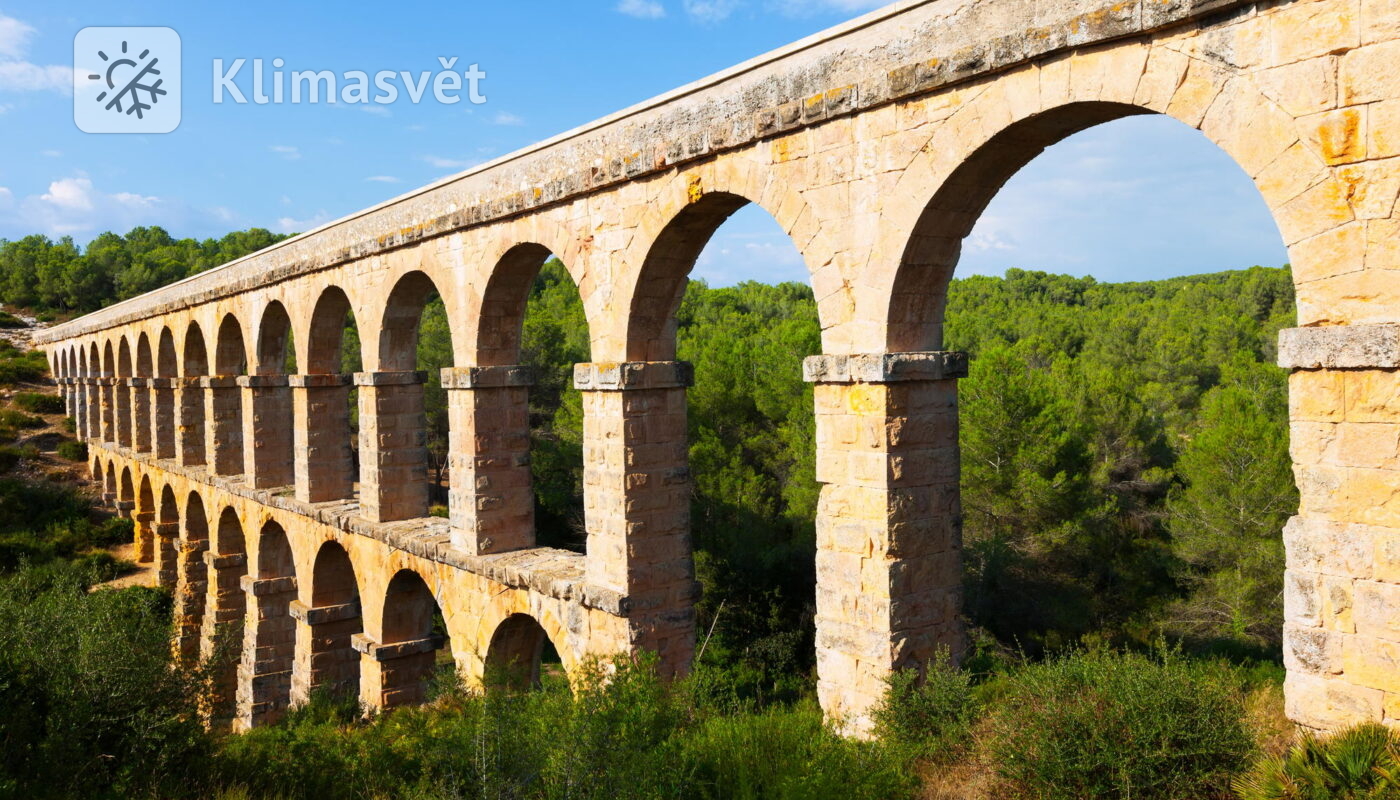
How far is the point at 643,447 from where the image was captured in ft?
24.8

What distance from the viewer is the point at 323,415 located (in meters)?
12.5

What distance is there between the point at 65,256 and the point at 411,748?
54623 millimetres

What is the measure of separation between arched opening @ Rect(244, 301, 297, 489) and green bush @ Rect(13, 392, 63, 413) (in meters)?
22.6

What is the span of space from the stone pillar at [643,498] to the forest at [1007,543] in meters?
0.61

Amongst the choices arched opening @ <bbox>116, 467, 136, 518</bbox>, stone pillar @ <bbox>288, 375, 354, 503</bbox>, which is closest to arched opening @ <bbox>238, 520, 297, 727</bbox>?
stone pillar @ <bbox>288, 375, 354, 503</bbox>

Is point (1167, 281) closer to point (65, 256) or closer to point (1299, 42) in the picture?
point (1299, 42)

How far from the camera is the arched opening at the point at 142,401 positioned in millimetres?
20891

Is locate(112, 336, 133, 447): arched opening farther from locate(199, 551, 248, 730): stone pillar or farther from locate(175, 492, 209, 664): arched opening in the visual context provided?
locate(199, 551, 248, 730): stone pillar

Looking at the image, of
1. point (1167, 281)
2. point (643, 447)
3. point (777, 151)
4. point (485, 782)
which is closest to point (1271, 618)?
point (643, 447)

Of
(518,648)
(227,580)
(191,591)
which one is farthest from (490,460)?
(191,591)

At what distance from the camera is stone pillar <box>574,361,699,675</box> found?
294 inches

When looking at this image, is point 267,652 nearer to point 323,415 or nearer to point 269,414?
point 269,414

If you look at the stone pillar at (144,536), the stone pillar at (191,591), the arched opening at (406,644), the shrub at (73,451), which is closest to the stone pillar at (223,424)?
the stone pillar at (191,591)

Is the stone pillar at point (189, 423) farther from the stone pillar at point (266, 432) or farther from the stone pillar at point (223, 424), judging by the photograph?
the stone pillar at point (266, 432)
